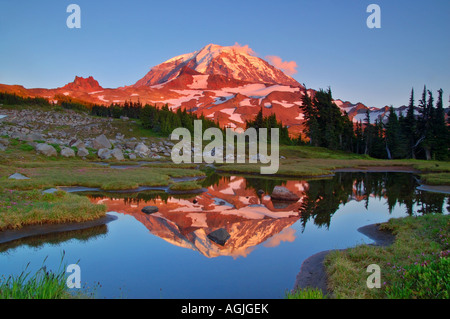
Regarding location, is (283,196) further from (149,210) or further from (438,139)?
(438,139)

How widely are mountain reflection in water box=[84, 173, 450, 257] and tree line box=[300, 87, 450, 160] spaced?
58.7 m

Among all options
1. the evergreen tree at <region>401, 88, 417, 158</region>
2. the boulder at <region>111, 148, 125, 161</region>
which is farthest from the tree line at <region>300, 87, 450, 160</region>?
the boulder at <region>111, 148, 125, 161</region>

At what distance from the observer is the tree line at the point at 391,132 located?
8244 cm

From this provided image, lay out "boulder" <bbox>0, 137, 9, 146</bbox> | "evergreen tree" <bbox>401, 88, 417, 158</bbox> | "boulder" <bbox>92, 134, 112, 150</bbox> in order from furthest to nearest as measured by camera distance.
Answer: "evergreen tree" <bbox>401, 88, 417, 158</bbox>
"boulder" <bbox>92, 134, 112, 150</bbox>
"boulder" <bbox>0, 137, 9, 146</bbox>

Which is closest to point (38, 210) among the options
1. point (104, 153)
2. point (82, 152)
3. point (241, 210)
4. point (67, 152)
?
point (241, 210)

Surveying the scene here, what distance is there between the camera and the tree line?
82438mm

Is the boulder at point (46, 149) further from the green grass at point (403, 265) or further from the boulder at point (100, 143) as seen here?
the green grass at point (403, 265)

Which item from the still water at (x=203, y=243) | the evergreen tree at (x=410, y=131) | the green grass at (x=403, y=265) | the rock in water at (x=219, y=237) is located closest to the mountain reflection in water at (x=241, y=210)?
the still water at (x=203, y=243)

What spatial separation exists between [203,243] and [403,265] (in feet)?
30.7

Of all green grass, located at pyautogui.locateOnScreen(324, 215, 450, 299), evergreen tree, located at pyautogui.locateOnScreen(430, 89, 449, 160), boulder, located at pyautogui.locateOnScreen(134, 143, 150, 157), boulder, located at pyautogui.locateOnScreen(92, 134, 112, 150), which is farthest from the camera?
evergreen tree, located at pyautogui.locateOnScreen(430, 89, 449, 160)

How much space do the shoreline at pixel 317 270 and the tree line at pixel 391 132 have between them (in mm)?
79958

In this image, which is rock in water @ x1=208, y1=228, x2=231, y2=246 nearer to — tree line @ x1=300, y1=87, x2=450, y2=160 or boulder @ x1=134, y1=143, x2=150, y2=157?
boulder @ x1=134, y1=143, x2=150, y2=157

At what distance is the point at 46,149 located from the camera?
185ft
